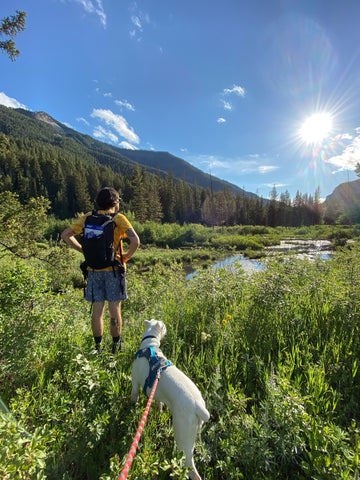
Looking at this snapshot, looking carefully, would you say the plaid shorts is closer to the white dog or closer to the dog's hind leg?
the white dog

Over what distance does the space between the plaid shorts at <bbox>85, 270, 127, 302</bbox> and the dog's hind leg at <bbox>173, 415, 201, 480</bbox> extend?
5.15 feet

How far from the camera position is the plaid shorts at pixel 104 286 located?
2607 mm

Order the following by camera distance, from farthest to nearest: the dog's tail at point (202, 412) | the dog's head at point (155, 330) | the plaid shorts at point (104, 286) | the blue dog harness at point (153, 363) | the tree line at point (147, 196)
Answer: the tree line at point (147, 196), the plaid shorts at point (104, 286), the dog's head at point (155, 330), the blue dog harness at point (153, 363), the dog's tail at point (202, 412)

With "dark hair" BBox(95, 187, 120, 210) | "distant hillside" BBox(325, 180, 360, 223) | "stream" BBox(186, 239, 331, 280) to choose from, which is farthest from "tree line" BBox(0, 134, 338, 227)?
"dark hair" BBox(95, 187, 120, 210)

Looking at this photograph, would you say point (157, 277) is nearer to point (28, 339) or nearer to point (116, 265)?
point (116, 265)

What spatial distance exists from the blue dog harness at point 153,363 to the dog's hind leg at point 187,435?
0.31 metres

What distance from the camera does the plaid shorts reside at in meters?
2.61

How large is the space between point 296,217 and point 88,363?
7809 centimetres

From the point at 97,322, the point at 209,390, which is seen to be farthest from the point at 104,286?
the point at 209,390

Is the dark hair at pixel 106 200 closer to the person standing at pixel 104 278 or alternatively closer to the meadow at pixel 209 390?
the person standing at pixel 104 278

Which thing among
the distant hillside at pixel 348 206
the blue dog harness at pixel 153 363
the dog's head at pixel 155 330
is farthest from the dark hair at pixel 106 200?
the distant hillside at pixel 348 206

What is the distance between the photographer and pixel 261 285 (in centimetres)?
353

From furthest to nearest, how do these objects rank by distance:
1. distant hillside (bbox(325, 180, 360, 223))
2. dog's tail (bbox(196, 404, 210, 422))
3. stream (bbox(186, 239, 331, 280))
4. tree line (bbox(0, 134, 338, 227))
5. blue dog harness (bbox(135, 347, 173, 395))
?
tree line (bbox(0, 134, 338, 227))
distant hillside (bbox(325, 180, 360, 223))
stream (bbox(186, 239, 331, 280))
blue dog harness (bbox(135, 347, 173, 395))
dog's tail (bbox(196, 404, 210, 422))

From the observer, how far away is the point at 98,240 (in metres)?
2.45
